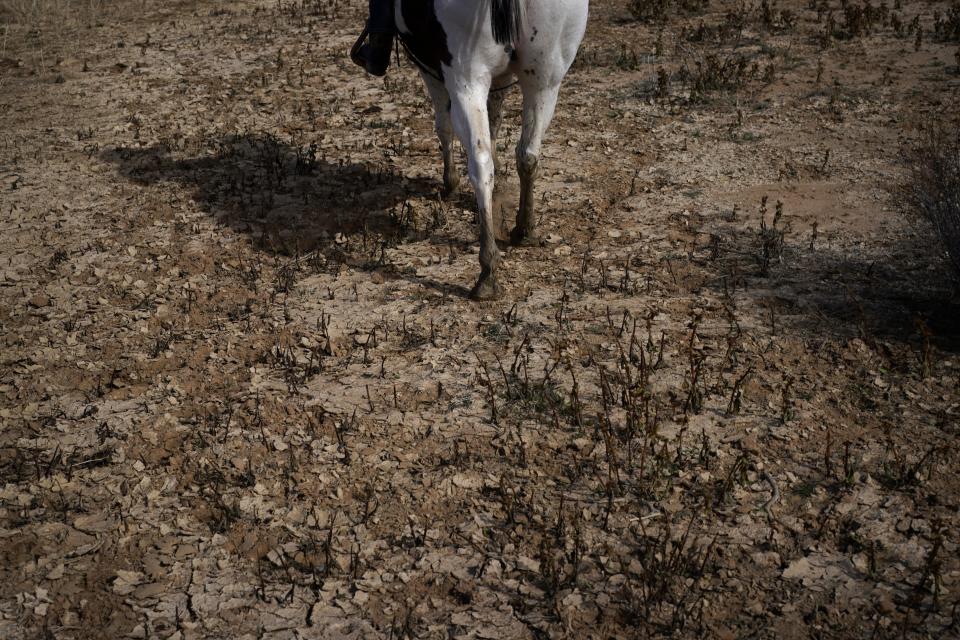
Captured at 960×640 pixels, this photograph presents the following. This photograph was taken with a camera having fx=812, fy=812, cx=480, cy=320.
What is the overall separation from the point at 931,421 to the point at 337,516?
9.16ft

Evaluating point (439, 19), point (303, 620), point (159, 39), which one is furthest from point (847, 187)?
point (159, 39)

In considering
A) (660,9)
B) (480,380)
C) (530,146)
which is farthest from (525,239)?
(660,9)

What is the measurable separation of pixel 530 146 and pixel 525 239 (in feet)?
2.23

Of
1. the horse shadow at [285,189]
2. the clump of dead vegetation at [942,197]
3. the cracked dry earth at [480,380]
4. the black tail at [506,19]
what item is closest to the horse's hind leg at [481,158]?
the cracked dry earth at [480,380]

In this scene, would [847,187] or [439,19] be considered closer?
[439,19]

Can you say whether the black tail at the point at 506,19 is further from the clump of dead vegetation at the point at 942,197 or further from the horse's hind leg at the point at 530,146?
the clump of dead vegetation at the point at 942,197

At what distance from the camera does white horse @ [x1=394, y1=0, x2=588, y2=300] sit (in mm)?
4391

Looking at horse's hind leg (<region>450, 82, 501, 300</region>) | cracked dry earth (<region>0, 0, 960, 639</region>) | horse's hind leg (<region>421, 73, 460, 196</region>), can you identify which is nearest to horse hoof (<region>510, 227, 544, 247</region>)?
cracked dry earth (<region>0, 0, 960, 639</region>)

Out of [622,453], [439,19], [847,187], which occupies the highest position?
[439,19]

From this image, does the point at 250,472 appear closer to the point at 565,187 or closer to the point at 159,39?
the point at 565,187

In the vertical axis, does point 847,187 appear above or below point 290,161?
above

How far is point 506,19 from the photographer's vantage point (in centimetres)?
436

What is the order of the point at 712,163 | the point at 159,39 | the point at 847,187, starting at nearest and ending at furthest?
the point at 847,187 < the point at 712,163 < the point at 159,39

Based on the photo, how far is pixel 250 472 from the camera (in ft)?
12.4
